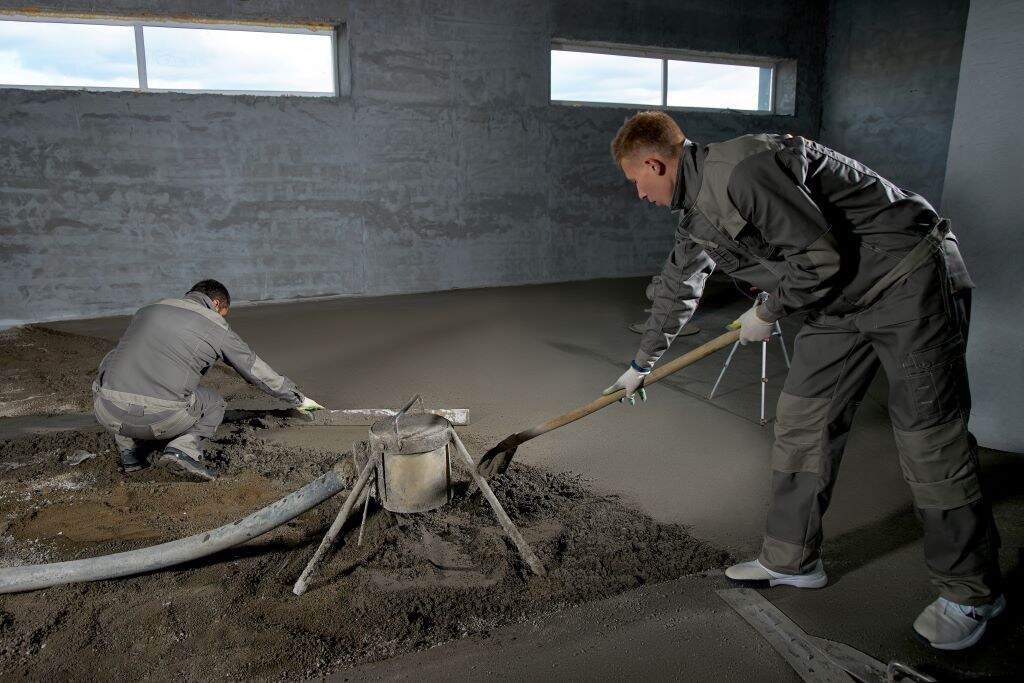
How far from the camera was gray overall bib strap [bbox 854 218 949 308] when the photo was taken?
6.41 ft

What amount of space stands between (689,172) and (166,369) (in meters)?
2.54

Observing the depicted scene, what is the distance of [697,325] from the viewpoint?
6.63m

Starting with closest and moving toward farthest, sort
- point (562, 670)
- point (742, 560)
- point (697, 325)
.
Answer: point (562, 670)
point (742, 560)
point (697, 325)

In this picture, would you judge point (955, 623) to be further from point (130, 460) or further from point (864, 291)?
point (130, 460)

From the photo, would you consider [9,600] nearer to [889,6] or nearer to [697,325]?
[697,325]

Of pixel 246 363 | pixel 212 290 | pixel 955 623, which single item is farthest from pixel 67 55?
pixel 955 623

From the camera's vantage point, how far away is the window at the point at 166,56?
676cm

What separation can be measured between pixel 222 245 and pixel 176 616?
244 inches

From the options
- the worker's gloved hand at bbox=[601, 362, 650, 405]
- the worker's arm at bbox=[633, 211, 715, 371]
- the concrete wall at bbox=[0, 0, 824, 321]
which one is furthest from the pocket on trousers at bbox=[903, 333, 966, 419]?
the concrete wall at bbox=[0, 0, 824, 321]

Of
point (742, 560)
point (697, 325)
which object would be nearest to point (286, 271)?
point (697, 325)

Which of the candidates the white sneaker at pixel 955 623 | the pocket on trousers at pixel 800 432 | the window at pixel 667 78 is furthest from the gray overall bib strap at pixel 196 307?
the window at pixel 667 78

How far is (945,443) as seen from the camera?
77.6 inches

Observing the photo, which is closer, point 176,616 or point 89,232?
point 176,616

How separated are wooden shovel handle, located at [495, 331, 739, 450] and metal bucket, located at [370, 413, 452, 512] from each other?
1.19 ft
